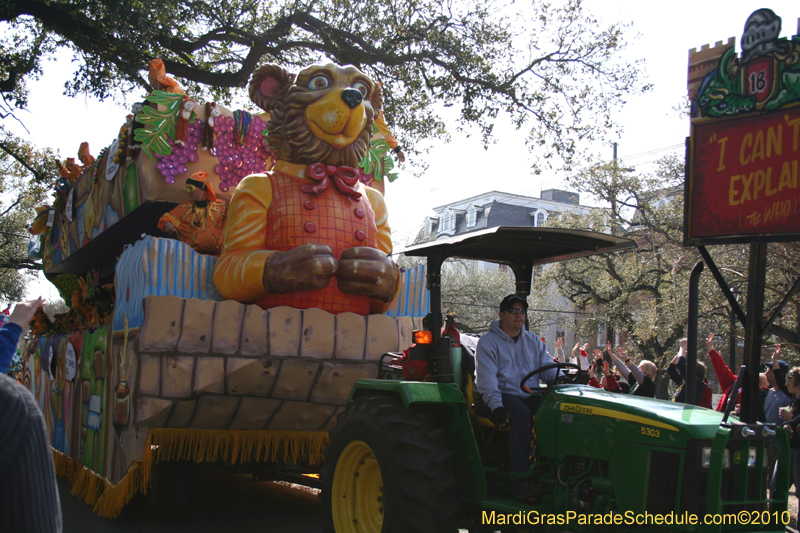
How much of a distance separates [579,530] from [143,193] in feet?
16.0

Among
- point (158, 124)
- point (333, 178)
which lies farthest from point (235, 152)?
point (333, 178)

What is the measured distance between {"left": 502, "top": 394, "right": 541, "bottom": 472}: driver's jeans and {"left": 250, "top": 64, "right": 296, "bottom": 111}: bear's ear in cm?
372

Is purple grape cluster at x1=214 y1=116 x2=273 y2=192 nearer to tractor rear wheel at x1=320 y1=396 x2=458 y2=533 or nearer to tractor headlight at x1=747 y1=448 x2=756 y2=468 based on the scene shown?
tractor rear wheel at x1=320 y1=396 x2=458 y2=533

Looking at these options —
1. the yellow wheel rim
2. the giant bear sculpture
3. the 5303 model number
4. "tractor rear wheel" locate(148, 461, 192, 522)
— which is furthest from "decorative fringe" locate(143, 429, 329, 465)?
the 5303 model number

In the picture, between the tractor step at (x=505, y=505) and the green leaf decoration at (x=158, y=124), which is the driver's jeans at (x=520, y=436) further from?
the green leaf decoration at (x=158, y=124)

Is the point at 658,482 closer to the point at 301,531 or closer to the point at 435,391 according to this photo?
the point at 435,391

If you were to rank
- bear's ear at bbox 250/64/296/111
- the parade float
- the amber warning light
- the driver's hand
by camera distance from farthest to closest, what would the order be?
bear's ear at bbox 250/64/296/111 < the parade float < the amber warning light < the driver's hand

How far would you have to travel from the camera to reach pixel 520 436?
399cm

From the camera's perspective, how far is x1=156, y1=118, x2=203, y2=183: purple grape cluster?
20.9 ft

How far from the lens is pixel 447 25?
455 inches

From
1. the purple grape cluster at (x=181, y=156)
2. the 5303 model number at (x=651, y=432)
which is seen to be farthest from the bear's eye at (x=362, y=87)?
the 5303 model number at (x=651, y=432)

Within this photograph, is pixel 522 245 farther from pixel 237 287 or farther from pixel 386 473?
pixel 237 287

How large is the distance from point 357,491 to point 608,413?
1.84 metres

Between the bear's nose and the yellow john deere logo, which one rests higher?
the bear's nose
